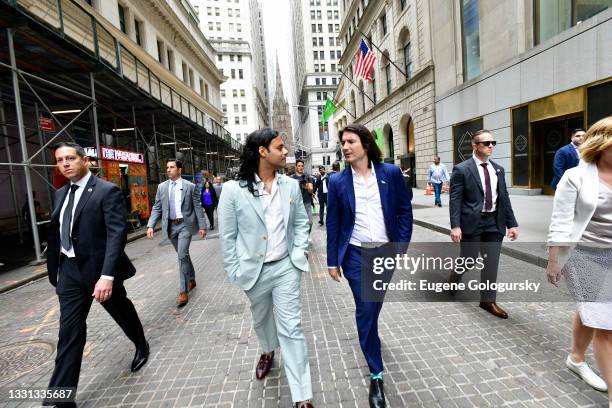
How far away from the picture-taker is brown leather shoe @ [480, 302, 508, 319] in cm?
378

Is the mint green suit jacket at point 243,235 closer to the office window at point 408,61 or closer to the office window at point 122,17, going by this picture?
the office window at point 122,17

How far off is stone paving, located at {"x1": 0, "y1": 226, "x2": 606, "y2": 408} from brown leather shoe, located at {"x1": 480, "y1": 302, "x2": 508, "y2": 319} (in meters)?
0.08

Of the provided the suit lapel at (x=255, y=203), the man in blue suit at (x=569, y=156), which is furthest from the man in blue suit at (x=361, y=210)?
the man in blue suit at (x=569, y=156)

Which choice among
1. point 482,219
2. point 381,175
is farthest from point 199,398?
point 482,219

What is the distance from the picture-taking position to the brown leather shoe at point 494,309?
3.78m

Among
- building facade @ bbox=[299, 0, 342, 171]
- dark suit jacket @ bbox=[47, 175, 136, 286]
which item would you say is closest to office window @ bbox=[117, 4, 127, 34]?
dark suit jacket @ bbox=[47, 175, 136, 286]

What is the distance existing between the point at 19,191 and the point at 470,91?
67.0 feet

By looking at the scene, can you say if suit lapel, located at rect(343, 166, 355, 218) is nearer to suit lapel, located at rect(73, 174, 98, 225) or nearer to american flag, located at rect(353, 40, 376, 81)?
suit lapel, located at rect(73, 174, 98, 225)

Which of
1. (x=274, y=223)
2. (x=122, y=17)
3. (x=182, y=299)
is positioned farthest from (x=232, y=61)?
(x=274, y=223)

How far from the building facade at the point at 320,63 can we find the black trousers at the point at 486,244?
74.5 m

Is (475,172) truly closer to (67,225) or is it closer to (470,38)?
(67,225)

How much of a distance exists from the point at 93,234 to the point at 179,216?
7.61 ft

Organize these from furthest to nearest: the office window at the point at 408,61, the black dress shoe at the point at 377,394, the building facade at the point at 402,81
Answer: the office window at the point at 408,61, the building facade at the point at 402,81, the black dress shoe at the point at 377,394

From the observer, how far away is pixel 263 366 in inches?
116
